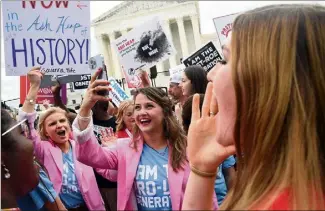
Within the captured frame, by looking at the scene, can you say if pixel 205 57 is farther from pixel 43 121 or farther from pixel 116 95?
pixel 43 121

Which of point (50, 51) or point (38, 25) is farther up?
point (38, 25)

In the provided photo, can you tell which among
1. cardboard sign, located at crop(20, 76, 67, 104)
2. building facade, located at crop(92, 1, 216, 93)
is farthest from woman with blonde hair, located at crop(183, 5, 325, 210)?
building facade, located at crop(92, 1, 216, 93)

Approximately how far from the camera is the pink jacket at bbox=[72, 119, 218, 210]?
247 cm

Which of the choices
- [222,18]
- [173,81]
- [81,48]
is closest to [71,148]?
[81,48]

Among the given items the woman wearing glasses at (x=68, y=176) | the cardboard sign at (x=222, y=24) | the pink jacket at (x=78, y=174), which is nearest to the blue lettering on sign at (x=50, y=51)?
the woman wearing glasses at (x=68, y=176)

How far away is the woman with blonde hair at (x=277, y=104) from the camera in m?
0.86

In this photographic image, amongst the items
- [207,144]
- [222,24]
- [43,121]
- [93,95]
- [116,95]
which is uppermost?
[222,24]

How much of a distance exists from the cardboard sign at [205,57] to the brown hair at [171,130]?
9.37ft

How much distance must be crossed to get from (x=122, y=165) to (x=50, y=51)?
1.56 m

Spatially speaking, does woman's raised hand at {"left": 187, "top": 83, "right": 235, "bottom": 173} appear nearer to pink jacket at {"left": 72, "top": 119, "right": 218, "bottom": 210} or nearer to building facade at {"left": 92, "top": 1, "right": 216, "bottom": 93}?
pink jacket at {"left": 72, "top": 119, "right": 218, "bottom": 210}

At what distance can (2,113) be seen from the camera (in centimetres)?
194

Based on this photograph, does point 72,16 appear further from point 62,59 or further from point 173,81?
point 173,81

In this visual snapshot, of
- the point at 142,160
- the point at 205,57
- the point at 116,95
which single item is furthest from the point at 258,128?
the point at 205,57

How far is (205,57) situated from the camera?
587cm
